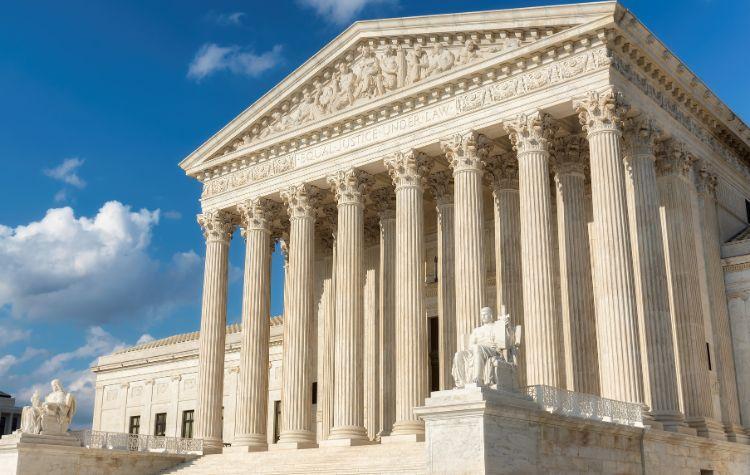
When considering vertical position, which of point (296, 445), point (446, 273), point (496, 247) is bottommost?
point (296, 445)

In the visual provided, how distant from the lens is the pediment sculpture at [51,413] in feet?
111

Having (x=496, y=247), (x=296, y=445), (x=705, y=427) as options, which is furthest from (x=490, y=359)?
(x=296, y=445)

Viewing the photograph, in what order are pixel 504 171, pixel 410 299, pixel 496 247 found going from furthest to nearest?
pixel 504 171 → pixel 496 247 → pixel 410 299

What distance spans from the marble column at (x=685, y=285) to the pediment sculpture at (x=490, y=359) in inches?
387

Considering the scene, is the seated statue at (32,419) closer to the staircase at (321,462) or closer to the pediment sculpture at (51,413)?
the pediment sculpture at (51,413)

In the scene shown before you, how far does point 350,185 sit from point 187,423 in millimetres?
25966

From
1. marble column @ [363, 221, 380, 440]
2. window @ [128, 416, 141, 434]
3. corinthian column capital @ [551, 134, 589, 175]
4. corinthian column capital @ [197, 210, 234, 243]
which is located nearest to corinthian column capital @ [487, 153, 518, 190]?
corinthian column capital @ [551, 134, 589, 175]

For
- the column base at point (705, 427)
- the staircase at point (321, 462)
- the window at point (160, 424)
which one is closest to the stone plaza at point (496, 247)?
the column base at point (705, 427)

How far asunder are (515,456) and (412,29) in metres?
20.8

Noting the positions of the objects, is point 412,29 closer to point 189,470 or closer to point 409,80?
point 409,80

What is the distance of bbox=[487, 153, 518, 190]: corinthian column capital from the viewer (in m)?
37.5

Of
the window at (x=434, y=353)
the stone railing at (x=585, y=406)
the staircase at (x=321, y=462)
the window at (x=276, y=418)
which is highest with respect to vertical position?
the window at (x=434, y=353)

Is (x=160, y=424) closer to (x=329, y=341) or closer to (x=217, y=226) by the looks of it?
(x=217, y=226)

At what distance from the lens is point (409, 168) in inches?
1435
